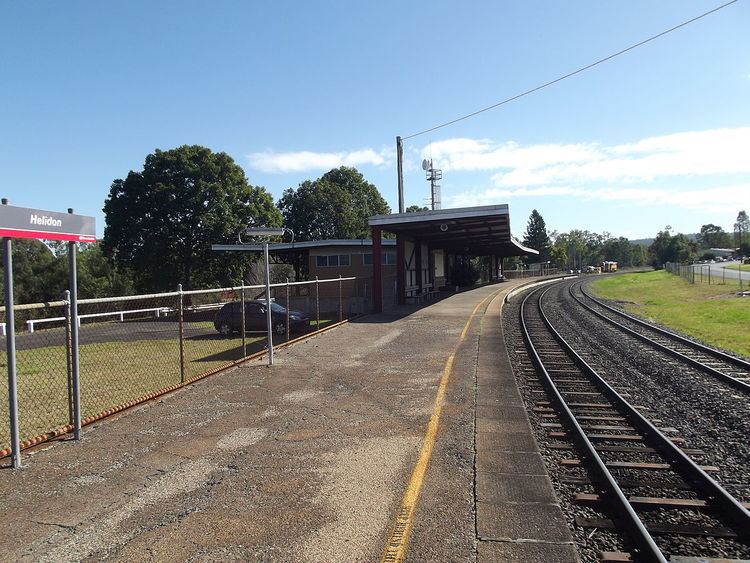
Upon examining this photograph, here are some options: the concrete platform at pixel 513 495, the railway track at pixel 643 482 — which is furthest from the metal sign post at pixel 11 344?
the railway track at pixel 643 482

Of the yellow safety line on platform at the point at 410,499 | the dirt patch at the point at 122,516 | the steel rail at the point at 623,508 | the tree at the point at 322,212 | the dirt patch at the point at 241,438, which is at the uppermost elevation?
the tree at the point at 322,212

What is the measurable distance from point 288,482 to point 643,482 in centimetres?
354

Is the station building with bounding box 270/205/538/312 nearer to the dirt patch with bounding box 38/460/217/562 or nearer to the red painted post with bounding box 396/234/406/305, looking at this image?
the red painted post with bounding box 396/234/406/305

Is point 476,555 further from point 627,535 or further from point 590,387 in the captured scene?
point 590,387

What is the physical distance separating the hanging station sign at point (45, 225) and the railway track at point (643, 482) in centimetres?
568

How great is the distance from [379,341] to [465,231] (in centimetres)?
1814

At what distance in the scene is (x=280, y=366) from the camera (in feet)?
37.0

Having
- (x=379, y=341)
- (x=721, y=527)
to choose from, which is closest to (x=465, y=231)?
(x=379, y=341)

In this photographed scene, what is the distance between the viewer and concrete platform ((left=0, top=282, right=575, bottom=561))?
395 centimetres

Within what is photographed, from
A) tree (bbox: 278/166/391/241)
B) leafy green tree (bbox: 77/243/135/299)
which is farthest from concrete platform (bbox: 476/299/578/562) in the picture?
tree (bbox: 278/166/391/241)

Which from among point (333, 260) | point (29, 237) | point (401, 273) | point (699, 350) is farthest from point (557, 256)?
point (29, 237)

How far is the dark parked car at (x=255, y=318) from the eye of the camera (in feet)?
66.0

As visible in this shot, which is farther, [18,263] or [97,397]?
[18,263]

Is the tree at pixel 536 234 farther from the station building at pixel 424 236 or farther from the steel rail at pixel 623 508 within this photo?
the steel rail at pixel 623 508
